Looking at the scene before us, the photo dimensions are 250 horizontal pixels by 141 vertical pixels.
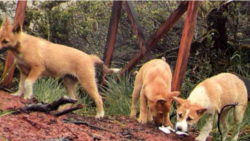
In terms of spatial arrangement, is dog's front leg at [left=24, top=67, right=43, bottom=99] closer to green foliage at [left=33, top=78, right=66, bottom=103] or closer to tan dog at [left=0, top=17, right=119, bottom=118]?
tan dog at [left=0, top=17, right=119, bottom=118]

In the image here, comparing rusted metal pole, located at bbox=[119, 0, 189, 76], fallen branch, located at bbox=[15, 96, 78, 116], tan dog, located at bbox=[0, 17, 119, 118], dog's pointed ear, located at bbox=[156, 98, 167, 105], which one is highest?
rusted metal pole, located at bbox=[119, 0, 189, 76]

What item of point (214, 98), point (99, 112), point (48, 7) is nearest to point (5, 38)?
point (99, 112)

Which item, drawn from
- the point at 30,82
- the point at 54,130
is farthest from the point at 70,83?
the point at 54,130

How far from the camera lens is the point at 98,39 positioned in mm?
14750

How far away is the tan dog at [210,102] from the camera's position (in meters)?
6.79

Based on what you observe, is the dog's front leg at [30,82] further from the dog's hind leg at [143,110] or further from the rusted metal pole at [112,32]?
the rusted metal pole at [112,32]

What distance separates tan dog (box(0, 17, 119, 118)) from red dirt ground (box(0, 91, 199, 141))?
0.50 metres

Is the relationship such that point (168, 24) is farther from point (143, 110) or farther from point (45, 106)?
point (45, 106)

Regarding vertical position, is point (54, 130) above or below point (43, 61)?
below

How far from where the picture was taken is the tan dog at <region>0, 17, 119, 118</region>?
6891mm

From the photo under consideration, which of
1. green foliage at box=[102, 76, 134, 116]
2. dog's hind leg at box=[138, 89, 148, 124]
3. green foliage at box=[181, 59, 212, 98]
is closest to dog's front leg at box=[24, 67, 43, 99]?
dog's hind leg at box=[138, 89, 148, 124]

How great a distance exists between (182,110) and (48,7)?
792 centimetres

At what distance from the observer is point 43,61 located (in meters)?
7.08

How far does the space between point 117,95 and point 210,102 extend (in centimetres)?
421
